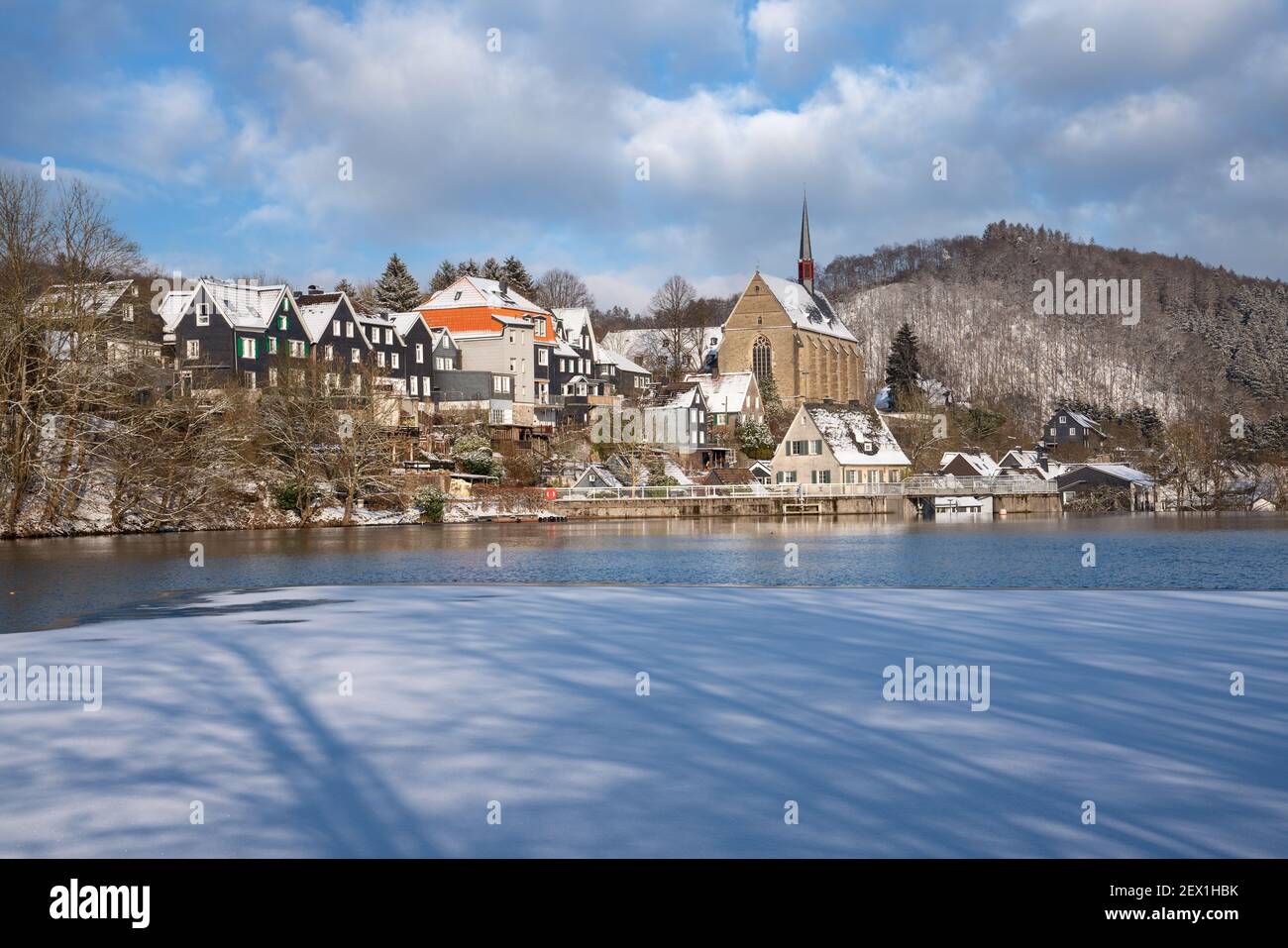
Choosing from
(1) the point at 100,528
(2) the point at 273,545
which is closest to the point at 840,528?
(2) the point at 273,545

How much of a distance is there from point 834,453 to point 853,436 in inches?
149

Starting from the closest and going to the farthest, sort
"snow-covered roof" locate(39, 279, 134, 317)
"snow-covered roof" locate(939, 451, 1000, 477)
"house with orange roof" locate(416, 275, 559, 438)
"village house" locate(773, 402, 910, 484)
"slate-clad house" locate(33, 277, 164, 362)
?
1. "slate-clad house" locate(33, 277, 164, 362)
2. "snow-covered roof" locate(39, 279, 134, 317)
3. "village house" locate(773, 402, 910, 484)
4. "house with orange roof" locate(416, 275, 559, 438)
5. "snow-covered roof" locate(939, 451, 1000, 477)

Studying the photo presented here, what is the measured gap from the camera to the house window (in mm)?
124000

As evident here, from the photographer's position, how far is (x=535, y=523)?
6612 centimetres

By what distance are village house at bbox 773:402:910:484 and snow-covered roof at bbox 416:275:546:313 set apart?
105 ft

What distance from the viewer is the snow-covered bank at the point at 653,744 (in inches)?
242

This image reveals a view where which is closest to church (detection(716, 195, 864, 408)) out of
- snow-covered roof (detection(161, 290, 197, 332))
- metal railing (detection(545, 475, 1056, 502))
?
metal railing (detection(545, 475, 1056, 502))

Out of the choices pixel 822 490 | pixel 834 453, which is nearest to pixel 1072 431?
pixel 834 453

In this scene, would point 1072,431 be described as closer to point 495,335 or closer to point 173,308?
point 495,335

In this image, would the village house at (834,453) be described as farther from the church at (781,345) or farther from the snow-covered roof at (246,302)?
the snow-covered roof at (246,302)

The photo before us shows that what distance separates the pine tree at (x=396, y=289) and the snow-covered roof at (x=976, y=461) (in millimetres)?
55256

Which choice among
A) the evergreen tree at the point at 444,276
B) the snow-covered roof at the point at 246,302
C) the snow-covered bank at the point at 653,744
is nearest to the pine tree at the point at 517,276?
the evergreen tree at the point at 444,276

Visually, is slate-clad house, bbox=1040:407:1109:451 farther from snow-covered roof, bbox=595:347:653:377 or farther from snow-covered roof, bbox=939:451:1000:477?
snow-covered roof, bbox=595:347:653:377
